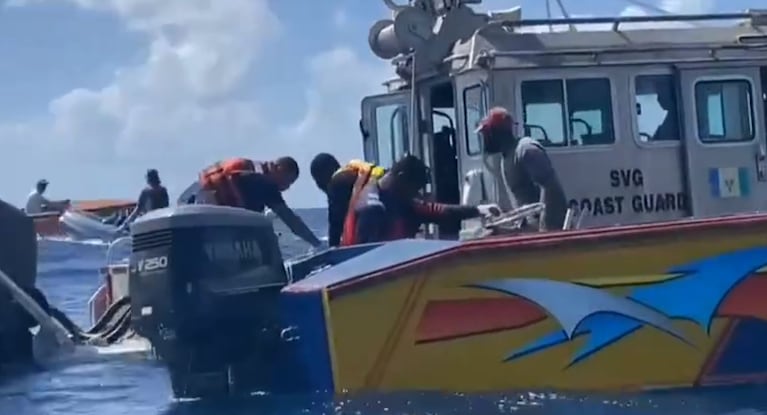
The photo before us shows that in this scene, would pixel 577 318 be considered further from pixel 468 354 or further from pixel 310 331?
pixel 310 331

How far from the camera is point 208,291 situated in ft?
27.6

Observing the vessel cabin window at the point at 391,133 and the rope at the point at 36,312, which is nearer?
the vessel cabin window at the point at 391,133

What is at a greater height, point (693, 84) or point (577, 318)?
point (693, 84)

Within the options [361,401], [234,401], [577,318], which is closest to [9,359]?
[234,401]

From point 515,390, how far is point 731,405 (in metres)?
1.18

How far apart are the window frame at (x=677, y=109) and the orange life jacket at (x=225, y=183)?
2519mm

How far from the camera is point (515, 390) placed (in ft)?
28.0

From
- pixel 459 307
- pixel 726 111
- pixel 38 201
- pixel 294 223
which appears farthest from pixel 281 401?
pixel 38 201

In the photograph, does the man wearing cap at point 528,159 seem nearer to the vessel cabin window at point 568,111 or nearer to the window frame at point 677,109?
the vessel cabin window at point 568,111

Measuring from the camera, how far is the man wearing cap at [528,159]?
9.13m

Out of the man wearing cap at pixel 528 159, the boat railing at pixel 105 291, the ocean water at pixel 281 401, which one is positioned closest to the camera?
the ocean water at pixel 281 401

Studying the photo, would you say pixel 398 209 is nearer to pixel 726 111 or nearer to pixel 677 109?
pixel 677 109

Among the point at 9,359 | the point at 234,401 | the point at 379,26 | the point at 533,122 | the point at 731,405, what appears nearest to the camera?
the point at 731,405

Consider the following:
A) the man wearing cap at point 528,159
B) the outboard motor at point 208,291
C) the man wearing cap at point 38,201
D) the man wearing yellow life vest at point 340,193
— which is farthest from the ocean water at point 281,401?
the man wearing cap at point 38,201
